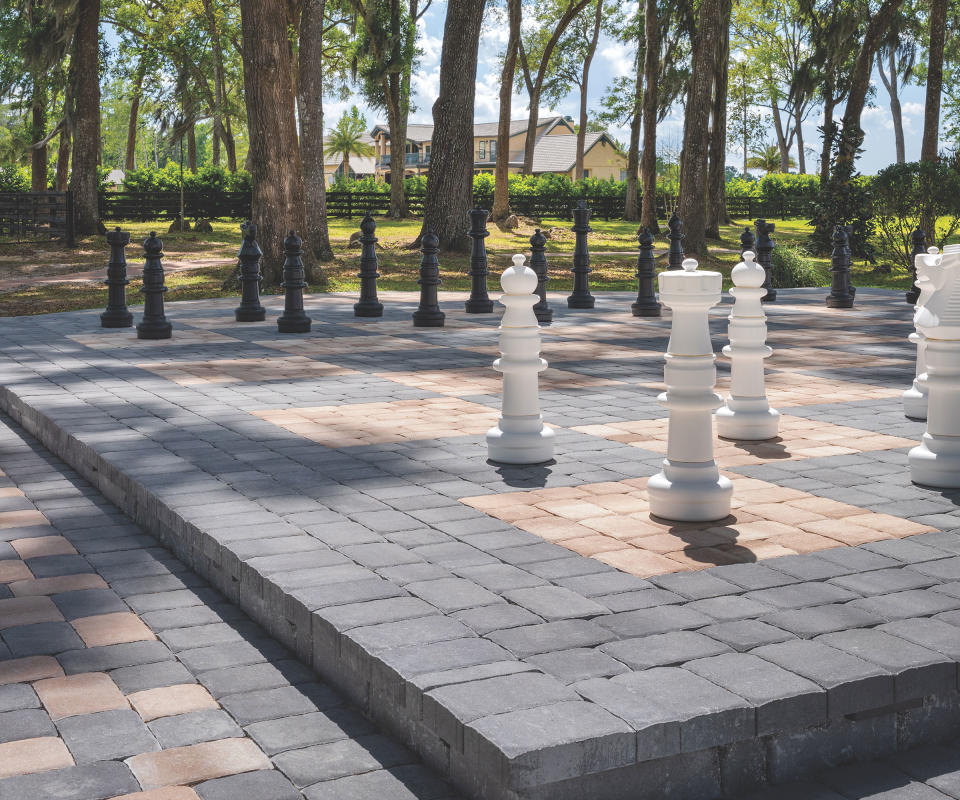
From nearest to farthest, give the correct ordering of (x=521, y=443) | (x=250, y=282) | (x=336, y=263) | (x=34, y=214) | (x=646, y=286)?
(x=521, y=443), (x=250, y=282), (x=646, y=286), (x=336, y=263), (x=34, y=214)

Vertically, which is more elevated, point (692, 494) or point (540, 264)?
point (540, 264)

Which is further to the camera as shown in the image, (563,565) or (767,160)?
(767,160)

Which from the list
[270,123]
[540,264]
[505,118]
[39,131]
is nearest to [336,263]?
[270,123]

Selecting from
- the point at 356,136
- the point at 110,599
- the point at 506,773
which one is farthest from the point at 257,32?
the point at 356,136

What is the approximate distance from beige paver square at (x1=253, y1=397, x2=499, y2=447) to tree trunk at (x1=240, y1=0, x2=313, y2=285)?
1057 centimetres

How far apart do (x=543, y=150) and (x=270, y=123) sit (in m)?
86.1

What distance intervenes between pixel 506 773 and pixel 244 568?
6.08 feet

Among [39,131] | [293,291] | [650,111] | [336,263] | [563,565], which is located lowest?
[563,565]

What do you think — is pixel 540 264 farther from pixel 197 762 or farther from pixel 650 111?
pixel 650 111

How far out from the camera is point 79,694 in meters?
3.59

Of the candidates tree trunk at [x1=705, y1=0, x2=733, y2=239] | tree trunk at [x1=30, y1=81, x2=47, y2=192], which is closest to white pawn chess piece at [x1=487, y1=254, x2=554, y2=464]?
tree trunk at [x1=705, y1=0, x2=733, y2=239]

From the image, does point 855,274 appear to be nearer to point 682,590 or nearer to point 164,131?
point 682,590

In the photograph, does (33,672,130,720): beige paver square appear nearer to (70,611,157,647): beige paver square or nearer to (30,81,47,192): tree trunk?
(70,611,157,647): beige paver square

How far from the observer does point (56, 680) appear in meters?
3.69
